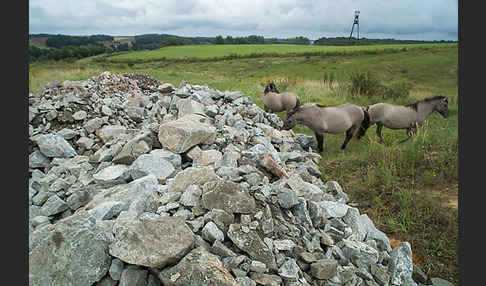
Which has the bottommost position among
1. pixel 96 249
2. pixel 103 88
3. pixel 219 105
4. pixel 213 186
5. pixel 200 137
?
pixel 96 249

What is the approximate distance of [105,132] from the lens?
24.4ft

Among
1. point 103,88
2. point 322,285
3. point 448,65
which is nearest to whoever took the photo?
point 322,285

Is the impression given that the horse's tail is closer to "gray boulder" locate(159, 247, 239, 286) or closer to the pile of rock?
the pile of rock

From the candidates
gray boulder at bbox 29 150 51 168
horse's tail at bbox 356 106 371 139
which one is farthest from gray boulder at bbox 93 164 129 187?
horse's tail at bbox 356 106 371 139

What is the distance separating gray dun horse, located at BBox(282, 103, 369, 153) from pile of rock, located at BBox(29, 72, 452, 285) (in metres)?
1.40

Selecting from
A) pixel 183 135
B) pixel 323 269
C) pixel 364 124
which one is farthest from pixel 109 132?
pixel 364 124

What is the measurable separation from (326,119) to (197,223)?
17.3ft

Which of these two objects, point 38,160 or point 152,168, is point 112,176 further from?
point 38,160

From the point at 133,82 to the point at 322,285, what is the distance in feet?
42.6

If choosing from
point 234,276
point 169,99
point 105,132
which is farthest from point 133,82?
point 234,276

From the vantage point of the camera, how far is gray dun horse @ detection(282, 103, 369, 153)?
732 centimetres

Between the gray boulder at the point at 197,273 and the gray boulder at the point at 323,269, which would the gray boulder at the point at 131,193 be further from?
the gray boulder at the point at 323,269

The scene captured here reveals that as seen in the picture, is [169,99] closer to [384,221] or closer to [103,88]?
[103,88]

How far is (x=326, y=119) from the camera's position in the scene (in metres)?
7.31
